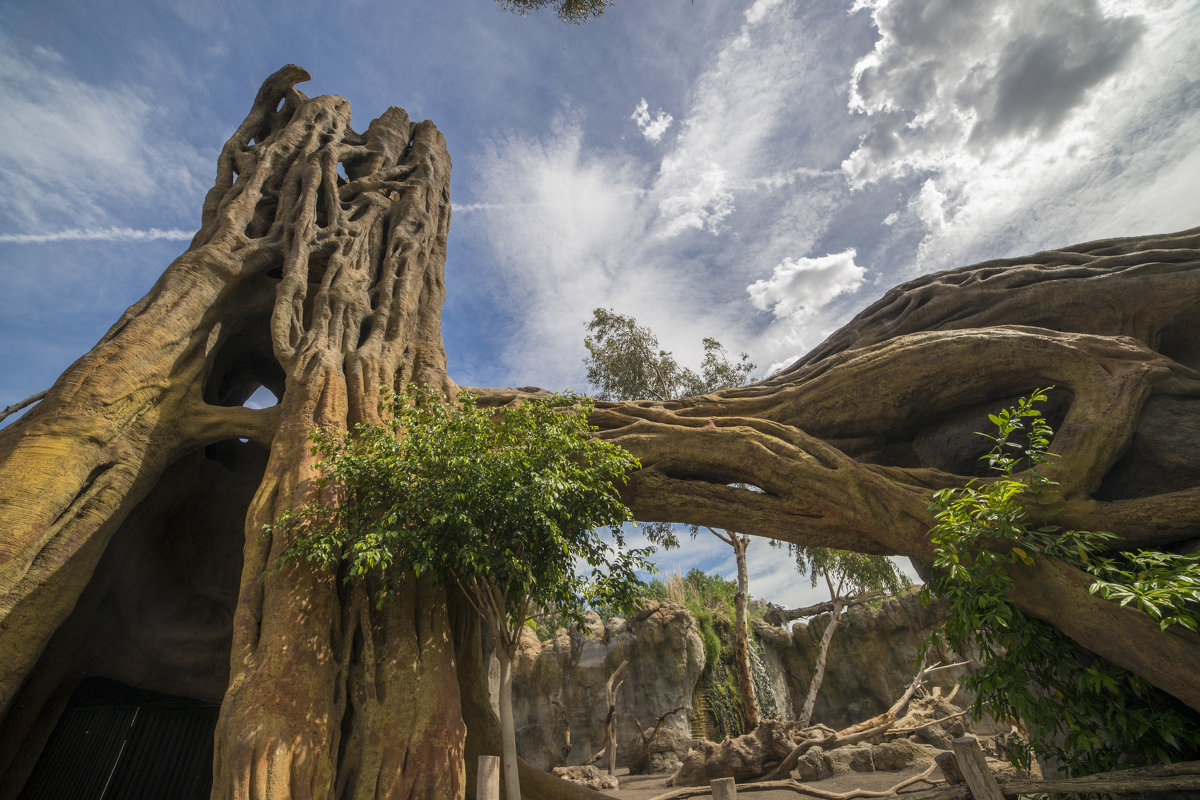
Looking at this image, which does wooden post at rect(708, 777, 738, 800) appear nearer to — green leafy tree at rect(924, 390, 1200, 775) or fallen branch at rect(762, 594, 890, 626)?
green leafy tree at rect(924, 390, 1200, 775)

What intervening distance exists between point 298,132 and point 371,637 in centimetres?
780

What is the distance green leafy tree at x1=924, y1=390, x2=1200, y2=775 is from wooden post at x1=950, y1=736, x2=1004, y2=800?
1.05 ft

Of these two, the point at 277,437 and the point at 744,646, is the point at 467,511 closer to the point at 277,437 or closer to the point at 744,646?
the point at 277,437

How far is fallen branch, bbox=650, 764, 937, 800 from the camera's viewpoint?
699cm

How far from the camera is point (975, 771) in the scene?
169 inches

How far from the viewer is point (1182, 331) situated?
22.1ft

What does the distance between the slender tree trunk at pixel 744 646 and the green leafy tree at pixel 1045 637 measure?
599 cm

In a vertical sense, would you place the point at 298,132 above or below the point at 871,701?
above

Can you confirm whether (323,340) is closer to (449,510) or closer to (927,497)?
(449,510)

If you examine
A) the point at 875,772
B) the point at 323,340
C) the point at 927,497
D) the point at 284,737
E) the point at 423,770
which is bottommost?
the point at 875,772

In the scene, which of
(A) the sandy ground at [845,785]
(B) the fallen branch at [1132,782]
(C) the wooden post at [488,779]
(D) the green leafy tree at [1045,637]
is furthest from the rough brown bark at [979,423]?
(A) the sandy ground at [845,785]

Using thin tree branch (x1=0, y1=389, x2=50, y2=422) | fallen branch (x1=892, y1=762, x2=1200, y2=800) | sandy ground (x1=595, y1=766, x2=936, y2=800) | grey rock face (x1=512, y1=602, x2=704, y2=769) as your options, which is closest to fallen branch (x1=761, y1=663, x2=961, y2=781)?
sandy ground (x1=595, y1=766, x2=936, y2=800)

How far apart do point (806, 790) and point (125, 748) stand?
8681 mm

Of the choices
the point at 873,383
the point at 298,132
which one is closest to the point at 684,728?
the point at 873,383
